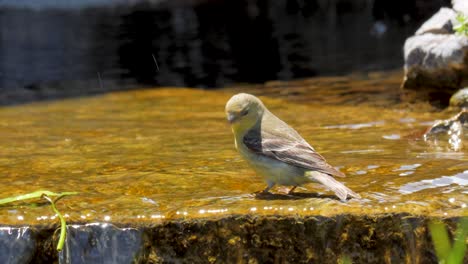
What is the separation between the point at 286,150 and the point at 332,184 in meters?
0.28

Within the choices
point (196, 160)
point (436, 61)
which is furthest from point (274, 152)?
point (436, 61)

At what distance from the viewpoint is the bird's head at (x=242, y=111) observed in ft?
14.4

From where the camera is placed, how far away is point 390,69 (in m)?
12.8

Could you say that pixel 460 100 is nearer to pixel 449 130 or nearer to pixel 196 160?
pixel 449 130

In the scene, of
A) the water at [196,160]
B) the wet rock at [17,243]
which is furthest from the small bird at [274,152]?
the wet rock at [17,243]

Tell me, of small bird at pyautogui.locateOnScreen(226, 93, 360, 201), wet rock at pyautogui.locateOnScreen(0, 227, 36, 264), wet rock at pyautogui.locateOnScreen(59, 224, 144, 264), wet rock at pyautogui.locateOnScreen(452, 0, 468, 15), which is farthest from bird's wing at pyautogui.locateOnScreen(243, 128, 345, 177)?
wet rock at pyautogui.locateOnScreen(452, 0, 468, 15)

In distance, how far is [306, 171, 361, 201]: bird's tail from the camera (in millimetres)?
4160

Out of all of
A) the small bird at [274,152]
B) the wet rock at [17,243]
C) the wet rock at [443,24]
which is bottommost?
the wet rock at [17,243]

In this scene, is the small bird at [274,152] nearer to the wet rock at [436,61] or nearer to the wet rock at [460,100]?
the wet rock at [460,100]

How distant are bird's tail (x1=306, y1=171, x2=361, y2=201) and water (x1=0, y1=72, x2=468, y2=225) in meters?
0.06

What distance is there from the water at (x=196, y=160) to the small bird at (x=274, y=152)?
107 millimetres

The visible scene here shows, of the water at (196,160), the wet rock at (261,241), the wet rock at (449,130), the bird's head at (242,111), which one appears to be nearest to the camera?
the wet rock at (261,241)

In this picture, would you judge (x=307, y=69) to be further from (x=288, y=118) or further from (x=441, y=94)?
(x=288, y=118)

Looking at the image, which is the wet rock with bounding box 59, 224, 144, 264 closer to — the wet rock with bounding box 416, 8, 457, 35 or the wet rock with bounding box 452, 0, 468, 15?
the wet rock with bounding box 452, 0, 468, 15
